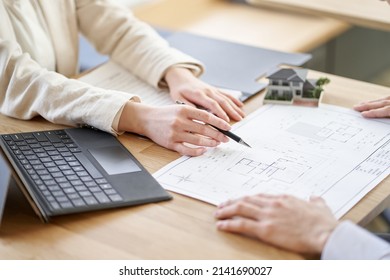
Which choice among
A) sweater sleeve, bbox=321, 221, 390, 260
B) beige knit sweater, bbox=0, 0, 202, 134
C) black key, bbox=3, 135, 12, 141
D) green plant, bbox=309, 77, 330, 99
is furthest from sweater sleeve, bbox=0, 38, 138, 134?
sweater sleeve, bbox=321, 221, 390, 260

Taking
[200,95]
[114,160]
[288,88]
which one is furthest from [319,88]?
[114,160]

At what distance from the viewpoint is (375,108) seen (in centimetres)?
141

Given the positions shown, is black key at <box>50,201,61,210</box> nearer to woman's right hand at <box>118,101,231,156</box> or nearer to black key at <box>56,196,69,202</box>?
black key at <box>56,196,69,202</box>

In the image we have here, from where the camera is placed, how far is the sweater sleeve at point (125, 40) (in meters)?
1.59

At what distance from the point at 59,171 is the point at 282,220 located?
387 millimetres

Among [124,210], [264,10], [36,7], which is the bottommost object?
[264,10]

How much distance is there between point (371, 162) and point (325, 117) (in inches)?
7.6

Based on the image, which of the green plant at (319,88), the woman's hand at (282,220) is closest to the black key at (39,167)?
the woman's hand at (282,220)

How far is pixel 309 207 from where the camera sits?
1049 mm

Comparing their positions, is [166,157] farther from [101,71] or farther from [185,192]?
[101,71]

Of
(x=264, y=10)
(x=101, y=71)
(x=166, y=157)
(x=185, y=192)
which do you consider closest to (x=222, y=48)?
(x=101, y=71)

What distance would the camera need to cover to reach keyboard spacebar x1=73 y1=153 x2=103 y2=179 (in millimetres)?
1186

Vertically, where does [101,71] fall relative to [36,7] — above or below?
below
